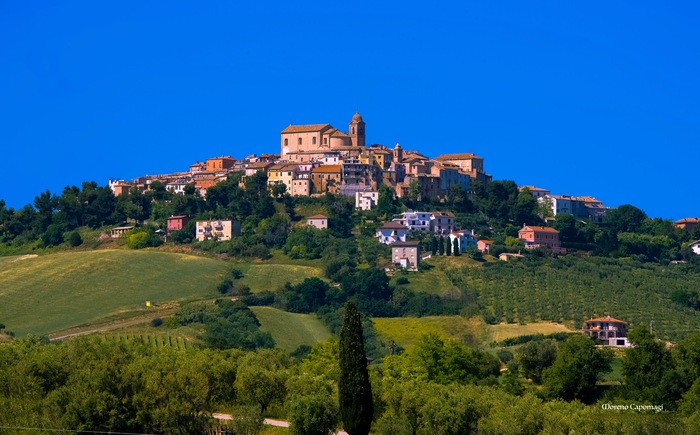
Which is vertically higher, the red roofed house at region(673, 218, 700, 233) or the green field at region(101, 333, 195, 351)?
the red roofed house at region(673, 218, 700, 233)

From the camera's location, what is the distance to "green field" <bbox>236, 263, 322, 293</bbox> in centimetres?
9675

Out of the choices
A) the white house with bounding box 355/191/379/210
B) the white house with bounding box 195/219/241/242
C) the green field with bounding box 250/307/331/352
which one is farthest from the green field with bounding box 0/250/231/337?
the white house with bounding box 355/191/379/210

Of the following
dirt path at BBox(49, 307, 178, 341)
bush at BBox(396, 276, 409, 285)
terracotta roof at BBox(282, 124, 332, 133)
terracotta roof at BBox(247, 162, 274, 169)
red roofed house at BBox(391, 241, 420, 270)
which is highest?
terracotta roof at BBox(282, 124, 332, 133)

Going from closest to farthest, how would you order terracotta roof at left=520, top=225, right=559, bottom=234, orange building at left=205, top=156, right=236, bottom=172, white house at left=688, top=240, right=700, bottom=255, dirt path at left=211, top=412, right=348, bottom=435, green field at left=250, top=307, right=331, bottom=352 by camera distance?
1. dirt path at left=211, top=412, right=348, bottom=435
2. green field at left=250, top=307, right=331, bottom=352
3. terracotta roof at left=520, top=225, right=559, bottom=234
4. white house at left=688, top=240, right=700, bottom=255
5. orange building at left=205, top=156, right=236, bottom=172

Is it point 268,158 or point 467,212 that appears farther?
point 268,158

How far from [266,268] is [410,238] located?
1277 cm

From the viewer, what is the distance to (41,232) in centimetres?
11662

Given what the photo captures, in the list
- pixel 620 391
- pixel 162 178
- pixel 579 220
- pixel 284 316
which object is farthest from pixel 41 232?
pixel 620 391

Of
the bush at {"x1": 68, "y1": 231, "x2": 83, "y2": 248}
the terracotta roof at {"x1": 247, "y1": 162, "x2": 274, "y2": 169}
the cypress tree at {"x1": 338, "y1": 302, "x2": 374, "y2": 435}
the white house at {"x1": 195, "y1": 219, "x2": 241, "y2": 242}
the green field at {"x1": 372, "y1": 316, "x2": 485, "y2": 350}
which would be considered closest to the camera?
the cypress tree at {"x1": 338, "y1": 302, "x2": 374, "y2": 435}

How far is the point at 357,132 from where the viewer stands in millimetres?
132375

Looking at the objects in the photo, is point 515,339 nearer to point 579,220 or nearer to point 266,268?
point 266,268

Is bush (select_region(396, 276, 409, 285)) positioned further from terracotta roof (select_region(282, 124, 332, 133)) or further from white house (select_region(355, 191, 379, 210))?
terracotta roof (select_region(282, 124, 332, 133))

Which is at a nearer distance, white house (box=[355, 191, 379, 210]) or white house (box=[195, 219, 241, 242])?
white house (box=[195, 219, 241, 242])

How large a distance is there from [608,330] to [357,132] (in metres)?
55.2
